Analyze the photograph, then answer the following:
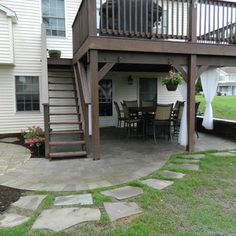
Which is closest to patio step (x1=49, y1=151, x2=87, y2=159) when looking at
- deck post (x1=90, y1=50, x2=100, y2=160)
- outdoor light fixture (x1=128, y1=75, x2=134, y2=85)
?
deck post (x1=90, y1=50, x2=100, y2=160)

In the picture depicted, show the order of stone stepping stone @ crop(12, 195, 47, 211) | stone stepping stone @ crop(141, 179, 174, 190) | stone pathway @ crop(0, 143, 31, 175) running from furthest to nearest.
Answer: stone pathway @ crop(0, 143, 31, 175) < stone stepping stone @ crop(141, 179, 174, 190) < stone stepping stone @ crop(12, 195, 47, 211)

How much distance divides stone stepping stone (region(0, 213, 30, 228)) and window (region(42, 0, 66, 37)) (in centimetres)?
709

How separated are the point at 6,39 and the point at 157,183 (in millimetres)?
6224

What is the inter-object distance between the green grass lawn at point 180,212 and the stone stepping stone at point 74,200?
0.09m

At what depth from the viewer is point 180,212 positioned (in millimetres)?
3057

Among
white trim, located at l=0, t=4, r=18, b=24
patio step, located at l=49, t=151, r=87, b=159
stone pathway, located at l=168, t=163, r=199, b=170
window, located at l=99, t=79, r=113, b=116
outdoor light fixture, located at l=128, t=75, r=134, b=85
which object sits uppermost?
white trim, located at l=0, t=4, r=18, b=24

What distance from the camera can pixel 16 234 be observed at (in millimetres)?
2545

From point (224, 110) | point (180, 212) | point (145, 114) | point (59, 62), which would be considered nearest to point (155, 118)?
point (145, 114)

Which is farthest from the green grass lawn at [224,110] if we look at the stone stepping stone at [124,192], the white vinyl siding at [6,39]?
Answer: the stone stepping stone at [124,192]

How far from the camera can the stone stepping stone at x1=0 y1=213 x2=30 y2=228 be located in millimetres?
2764

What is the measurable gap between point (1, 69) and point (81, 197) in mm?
6213

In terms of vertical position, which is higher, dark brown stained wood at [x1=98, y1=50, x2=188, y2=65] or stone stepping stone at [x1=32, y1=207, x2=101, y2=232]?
dark brown stained wood at [x1=98, y1=50, x2=188, y2=65]

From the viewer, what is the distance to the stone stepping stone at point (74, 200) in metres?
3.28

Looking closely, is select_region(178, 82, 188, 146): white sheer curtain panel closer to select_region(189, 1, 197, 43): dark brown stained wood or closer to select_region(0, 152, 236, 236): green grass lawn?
select_region(189, 1, 197, 43): dark brown stained wood
